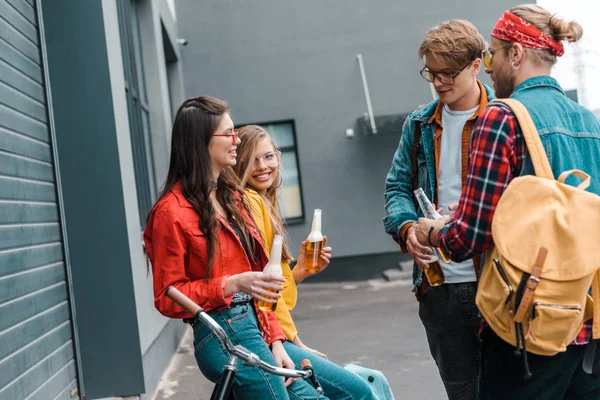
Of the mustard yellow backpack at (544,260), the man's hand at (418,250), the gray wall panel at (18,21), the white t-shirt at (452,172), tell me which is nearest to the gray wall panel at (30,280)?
the gray wall panel at (18,21)

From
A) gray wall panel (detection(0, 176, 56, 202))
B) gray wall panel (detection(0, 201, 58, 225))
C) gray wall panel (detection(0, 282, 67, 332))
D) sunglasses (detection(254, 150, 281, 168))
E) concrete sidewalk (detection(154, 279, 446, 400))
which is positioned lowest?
concrete sidewalk (detection(154, 279, 446, 400))

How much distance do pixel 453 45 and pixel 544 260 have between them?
1.35 metres

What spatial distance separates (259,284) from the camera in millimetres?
2744

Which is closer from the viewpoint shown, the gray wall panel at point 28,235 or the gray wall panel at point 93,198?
the gray wall panel at point 28,235

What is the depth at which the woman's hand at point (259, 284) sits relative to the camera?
2.74 m

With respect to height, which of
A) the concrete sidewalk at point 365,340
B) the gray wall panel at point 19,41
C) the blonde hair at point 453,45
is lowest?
the concrete sidewalk at point 365,340

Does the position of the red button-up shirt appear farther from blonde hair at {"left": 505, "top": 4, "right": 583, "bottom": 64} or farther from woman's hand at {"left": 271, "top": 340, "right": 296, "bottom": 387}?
blonde hair at {"left": 505, "top": 4, "right": 583, "bottom": 64}

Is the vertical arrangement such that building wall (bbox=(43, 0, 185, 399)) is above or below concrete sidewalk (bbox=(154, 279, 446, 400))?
above

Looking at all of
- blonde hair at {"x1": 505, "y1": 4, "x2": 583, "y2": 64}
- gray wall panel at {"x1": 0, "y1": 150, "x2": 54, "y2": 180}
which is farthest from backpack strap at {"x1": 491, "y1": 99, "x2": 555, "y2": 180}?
gray wall panel at {"x1": 0, "y1": 150, "x2": 54, "y2": 180}

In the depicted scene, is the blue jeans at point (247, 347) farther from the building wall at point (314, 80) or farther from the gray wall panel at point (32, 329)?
the building wall at point (314, 80)

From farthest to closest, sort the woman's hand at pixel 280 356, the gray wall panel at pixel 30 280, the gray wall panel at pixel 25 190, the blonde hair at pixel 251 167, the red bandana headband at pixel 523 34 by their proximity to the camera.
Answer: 1. the gray wall panel at pixel 25 190
2. the gray wall panel at pixel 30 280
3. the blonde hair at pixel 251 167
4. the woman's hand at pixel 280 356
5. the red bandana headband at pixel 523 34

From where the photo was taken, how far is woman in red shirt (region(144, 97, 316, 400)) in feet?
9.36

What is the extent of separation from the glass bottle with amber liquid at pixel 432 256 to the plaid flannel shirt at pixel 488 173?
0.72 meters

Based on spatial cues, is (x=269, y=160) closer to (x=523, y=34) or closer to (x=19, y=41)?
(x=523, y=34)
